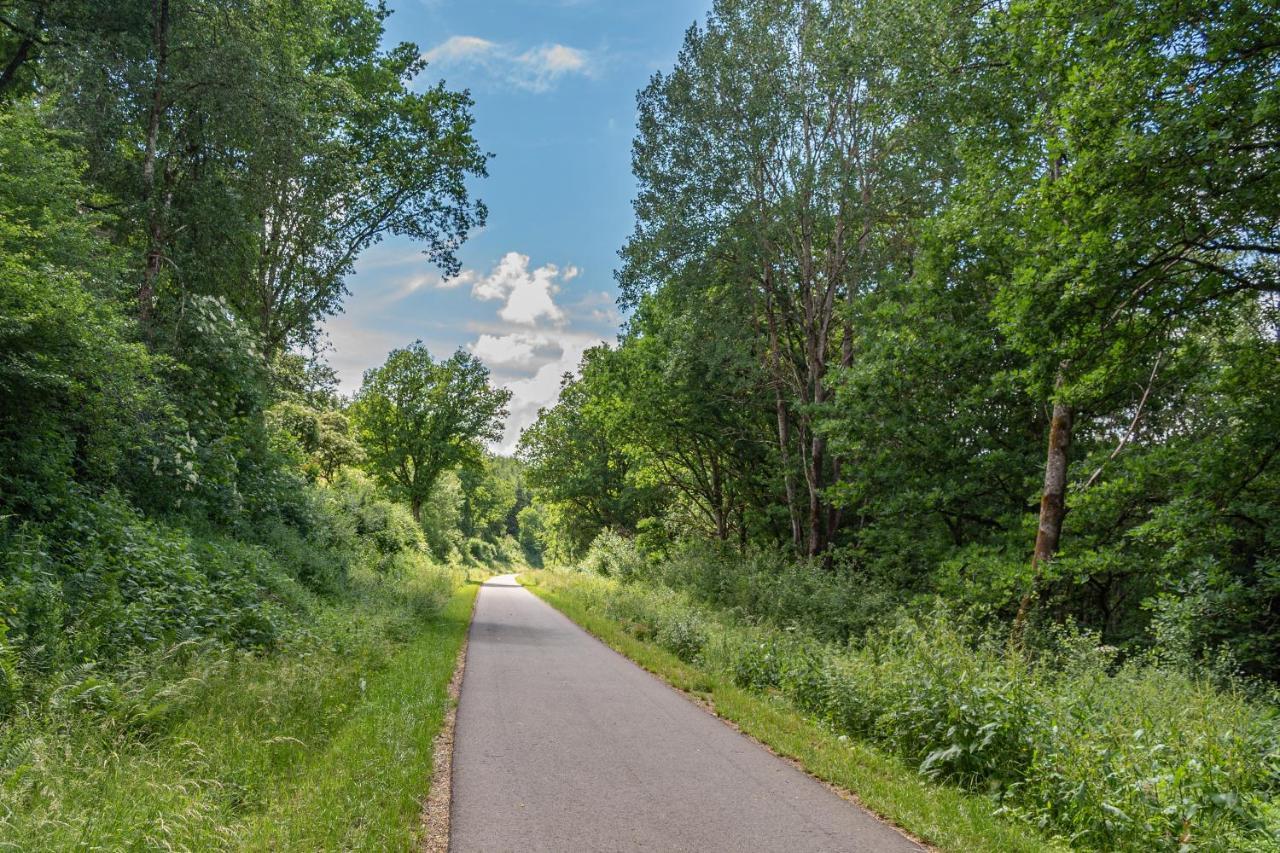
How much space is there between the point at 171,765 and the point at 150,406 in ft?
22.8

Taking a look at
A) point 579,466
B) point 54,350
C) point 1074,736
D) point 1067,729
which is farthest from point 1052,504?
point 579,466

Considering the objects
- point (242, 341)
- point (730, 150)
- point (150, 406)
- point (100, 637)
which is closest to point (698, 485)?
point (730, 150)

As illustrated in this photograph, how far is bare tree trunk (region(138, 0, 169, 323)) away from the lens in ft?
36.8

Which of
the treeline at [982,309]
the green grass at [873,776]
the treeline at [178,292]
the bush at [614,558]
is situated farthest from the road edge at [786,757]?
the bush at [614,558]

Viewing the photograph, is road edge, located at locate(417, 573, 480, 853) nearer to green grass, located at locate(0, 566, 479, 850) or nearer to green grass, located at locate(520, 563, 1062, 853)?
green grass, located at locate(0, 566, 479, 850)

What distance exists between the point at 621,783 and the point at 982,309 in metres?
13.7

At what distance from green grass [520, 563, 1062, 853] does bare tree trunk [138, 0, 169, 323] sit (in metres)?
11.6

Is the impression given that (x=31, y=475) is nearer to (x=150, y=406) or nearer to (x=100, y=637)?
(x=150, y=406)

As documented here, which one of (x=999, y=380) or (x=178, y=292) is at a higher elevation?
(x=178, y=292)

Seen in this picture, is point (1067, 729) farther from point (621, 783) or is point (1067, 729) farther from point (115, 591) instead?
point (115, 591)

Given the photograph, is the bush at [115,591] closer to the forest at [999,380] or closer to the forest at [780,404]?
the forest at [780,404]

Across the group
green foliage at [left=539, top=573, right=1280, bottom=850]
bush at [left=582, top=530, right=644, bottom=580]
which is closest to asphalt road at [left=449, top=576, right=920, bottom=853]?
green foliage at [left=539, top=573, right=1280, bottom=850]

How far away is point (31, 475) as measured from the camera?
306 inches

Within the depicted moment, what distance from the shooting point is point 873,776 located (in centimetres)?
602
